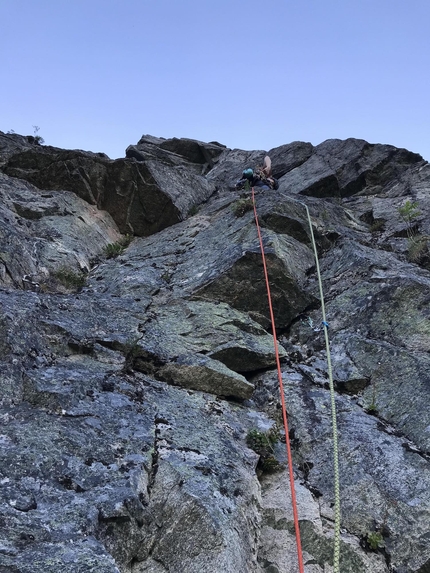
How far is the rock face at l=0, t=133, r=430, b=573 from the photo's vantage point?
459 cm

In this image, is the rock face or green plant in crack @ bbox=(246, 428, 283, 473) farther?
green plant in crack @ bbox=(246, 428, 283, 473)

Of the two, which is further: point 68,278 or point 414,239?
point 414,239

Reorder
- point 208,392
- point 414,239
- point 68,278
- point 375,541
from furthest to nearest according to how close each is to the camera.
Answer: point 414,239 → point 68,278 → point 208,392 → point 375,541

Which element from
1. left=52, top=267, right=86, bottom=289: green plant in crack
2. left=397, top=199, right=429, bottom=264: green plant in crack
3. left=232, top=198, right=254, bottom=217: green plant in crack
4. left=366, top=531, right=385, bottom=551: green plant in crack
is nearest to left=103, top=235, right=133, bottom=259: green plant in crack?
left=52, top=267, right=86, bottom=289: green plant in crack

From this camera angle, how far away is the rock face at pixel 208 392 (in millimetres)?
4586

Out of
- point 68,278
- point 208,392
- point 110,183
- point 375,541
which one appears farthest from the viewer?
point 110,183

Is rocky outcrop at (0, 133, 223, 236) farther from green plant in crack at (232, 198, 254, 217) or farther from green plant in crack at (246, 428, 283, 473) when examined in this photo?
green plant in crack at (246, 428, 283, 473)

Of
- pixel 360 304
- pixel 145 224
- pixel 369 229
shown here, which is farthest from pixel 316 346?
pixel 145 224

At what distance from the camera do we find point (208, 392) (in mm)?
7266

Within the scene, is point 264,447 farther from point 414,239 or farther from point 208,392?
point 414,239

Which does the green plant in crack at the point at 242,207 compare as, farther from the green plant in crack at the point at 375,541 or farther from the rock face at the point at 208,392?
the green plant in crack at the point at 375,541

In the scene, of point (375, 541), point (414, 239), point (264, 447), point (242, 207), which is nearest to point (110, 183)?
point (242, 207)

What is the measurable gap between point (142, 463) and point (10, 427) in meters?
1.40

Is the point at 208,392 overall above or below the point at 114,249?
below
